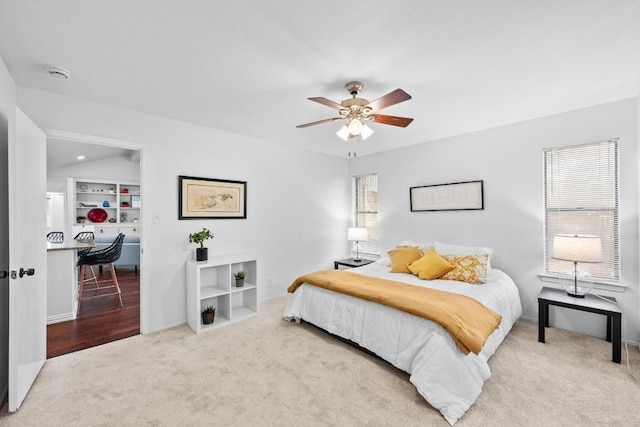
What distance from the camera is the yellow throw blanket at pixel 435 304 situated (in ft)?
6.53

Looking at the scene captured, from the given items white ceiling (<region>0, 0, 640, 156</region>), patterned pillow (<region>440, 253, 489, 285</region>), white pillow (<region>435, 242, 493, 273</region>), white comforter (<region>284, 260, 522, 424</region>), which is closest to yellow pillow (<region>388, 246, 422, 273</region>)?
white comforter (<region>284, 260, 522, 424</region>)

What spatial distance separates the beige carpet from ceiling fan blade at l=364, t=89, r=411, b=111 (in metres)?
2.16

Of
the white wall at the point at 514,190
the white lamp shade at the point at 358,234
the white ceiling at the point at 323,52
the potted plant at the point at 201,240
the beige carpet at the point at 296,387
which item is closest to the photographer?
the white ceiling at the point at 323,52

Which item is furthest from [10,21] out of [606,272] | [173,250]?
[606,272]

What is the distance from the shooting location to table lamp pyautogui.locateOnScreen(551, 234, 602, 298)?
259cm

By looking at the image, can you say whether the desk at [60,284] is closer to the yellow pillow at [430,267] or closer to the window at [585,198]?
the yellow pillow at [430,267]

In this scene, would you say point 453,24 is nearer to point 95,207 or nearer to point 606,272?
point 606,272

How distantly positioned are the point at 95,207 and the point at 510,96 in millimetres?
8570

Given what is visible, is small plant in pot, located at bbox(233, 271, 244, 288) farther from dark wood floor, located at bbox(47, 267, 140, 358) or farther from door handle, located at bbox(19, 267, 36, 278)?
door handle, located at bbox(19, 267, 36, 278)

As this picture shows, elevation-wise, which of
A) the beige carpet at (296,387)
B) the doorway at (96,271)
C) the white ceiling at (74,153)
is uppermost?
the white ceiling at (74,153)

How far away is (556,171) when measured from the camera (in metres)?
3.20

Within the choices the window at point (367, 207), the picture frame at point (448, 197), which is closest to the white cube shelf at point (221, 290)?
the window at point (367, 207)

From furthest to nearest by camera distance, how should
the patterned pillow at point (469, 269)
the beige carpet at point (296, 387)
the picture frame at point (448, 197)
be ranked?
the picture frame at point (448, 197) → the patterned pillow at point (469, 269) → the beige carpet at point (296, 387)

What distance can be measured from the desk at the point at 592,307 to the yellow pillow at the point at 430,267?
2.96ft
